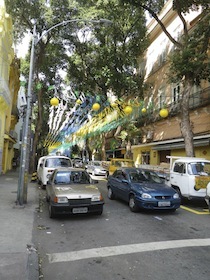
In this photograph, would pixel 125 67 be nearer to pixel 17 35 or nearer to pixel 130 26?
pixel 130 26

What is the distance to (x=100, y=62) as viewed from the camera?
79.5 feet

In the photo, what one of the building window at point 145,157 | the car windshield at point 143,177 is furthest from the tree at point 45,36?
the building window at point 145,157

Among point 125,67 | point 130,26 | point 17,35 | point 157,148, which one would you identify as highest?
point 130,26

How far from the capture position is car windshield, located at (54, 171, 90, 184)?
29.5ft

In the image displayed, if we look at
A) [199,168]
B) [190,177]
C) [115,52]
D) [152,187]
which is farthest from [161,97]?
[152,187]

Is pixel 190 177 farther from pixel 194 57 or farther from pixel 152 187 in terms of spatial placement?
pixel 194 57

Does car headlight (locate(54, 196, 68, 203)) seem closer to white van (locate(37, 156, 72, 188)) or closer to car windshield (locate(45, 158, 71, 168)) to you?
white van (locate(37, 156, 72, 188))

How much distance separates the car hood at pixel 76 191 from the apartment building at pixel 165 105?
33.6 ft

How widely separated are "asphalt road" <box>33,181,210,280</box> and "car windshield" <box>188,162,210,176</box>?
2.18 meters

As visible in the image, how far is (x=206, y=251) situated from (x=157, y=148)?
17.2 metres

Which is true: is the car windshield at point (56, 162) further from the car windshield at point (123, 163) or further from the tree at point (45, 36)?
the car windshield at point (123, 163)

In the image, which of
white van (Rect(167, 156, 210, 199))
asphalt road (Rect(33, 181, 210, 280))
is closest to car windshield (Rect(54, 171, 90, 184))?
asphalt road (Rect(33, 181, 210, 280))

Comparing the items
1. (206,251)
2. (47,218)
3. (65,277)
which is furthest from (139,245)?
(47,218)

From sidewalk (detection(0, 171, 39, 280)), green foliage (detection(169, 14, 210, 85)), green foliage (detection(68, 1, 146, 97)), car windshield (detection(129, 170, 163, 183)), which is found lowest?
sidewalk (detection(0, 171, 39, 280))
